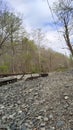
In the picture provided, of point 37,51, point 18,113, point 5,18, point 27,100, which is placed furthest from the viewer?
point 37,51

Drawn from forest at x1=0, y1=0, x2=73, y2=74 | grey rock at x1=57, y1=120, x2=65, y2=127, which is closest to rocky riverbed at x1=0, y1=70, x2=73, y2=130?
grey rock at x1=57, y1=120, x2=65, y2=127

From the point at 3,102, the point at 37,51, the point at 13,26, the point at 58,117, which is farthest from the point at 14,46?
the point at 58,117

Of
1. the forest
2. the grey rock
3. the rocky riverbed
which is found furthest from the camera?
the forest

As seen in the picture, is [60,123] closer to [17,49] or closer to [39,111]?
[39,111]

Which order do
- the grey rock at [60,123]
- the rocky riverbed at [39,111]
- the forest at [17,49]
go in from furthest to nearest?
the forest at [17,49] < the rocky riverbed at [39,111] < the grey rock at [60,123]

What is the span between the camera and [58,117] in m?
6.52

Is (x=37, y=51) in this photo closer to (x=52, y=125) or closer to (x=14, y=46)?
(x=14, y=46)

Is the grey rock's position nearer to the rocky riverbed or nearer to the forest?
the rocky riverbed

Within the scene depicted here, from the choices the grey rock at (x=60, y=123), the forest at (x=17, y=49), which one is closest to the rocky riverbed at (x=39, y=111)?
the grey rock at (x=60, y=123)

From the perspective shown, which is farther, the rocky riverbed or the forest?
the forest

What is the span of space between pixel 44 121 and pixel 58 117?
0.43 m

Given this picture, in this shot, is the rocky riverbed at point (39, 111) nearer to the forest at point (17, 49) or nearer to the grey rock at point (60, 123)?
the grey rock at point (60, 123)

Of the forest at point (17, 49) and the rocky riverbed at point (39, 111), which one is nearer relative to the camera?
the rocky riverbed at point (39, 111)

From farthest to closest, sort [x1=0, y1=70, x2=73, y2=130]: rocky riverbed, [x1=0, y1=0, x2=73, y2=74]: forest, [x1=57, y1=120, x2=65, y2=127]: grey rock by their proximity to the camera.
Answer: [x1=0, y1=0, x2=73, y2=74]: forest → [x1=0, y1=70, x2=73, y2=130]: rocky riverbed → [x1=57, y1=120, x2=65, y2=127]: grey rock
